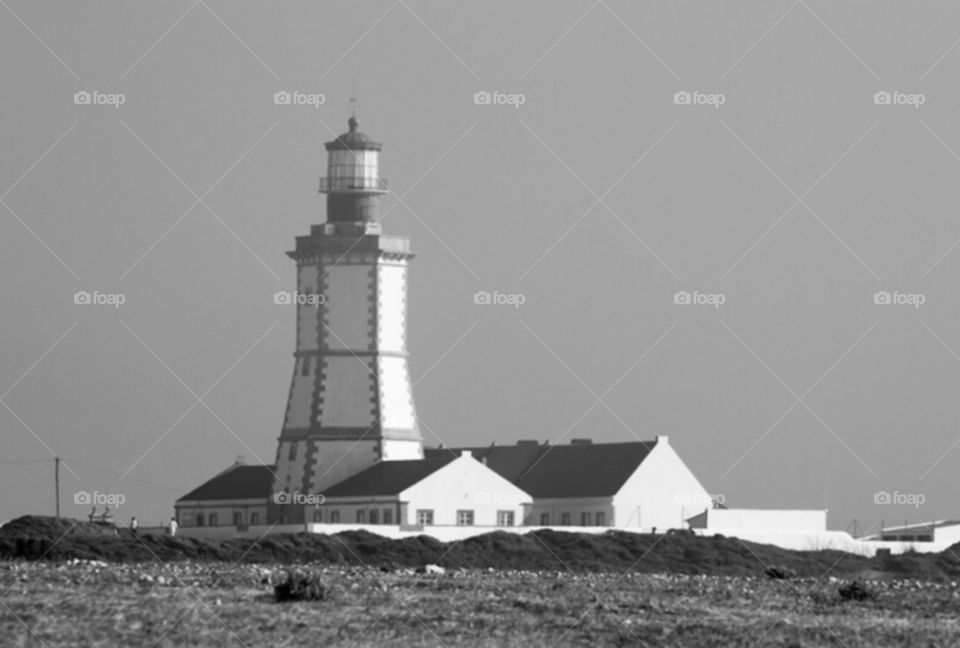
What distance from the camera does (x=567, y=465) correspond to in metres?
69.2

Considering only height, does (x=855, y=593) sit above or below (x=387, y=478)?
below

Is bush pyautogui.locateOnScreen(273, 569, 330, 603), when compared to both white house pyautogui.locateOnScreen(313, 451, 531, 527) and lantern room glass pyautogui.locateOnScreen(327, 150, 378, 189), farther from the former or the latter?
lantern room glass pyautogui.locateOnScreen(327, 150, 378, 189)

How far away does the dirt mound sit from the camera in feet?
150

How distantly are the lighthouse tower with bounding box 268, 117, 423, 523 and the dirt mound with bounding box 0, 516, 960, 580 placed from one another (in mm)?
9387

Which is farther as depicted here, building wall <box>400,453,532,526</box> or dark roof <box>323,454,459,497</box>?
dark roof <box>323,454,459,497</box>

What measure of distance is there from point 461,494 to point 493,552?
11.5m

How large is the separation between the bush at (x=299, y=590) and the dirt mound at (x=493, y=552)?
53.2 feet

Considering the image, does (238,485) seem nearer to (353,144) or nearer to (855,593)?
(353,144)

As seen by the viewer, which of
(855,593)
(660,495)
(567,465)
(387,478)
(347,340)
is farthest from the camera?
(567,465)

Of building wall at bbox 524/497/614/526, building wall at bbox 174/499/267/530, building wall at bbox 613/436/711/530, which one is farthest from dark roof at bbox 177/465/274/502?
building wall at bbox 613/436/711/530

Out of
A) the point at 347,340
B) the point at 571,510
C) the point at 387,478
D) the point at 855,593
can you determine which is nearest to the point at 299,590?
the point at 855,593

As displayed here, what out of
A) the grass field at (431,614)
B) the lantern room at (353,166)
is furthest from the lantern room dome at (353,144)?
the grass field at (431,614)

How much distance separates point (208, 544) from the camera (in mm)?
49344

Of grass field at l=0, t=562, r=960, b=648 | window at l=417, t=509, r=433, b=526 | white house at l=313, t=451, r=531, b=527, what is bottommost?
grass field at l=0, t=562, r=960, b=648
